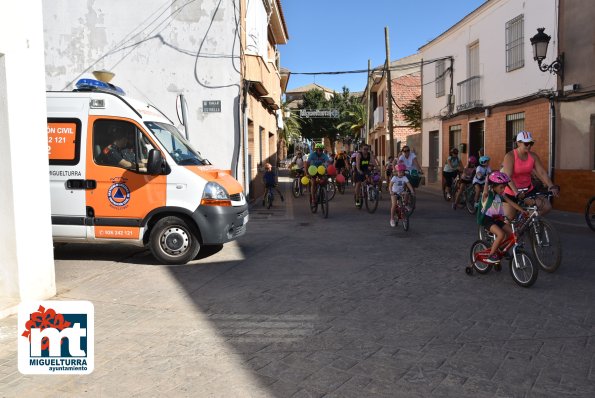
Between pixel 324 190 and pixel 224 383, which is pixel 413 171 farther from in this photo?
pixel 224 383

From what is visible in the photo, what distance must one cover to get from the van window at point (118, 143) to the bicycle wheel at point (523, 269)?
4.87 meters

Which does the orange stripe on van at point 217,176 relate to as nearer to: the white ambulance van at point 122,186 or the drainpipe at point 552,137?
the white ambulance van at point 122,186

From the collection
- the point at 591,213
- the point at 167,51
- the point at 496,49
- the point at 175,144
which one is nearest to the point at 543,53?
the point at 496,49

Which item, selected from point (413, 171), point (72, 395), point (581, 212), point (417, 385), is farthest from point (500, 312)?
point (581, 212)

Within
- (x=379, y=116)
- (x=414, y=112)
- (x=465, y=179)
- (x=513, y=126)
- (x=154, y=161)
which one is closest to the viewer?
(x=154, y=161)

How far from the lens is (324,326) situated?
4.72 m

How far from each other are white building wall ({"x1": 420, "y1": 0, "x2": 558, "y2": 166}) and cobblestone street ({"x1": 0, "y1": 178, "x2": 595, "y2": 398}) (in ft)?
26.9

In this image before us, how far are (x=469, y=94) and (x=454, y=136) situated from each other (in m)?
2.64

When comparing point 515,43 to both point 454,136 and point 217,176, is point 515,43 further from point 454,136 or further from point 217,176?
point 217,176

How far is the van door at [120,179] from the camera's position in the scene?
23.8 ft

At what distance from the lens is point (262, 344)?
431cm

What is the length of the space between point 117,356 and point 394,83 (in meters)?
34.2

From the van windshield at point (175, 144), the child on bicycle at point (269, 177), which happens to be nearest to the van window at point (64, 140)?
the van windshield at point (175, 144)

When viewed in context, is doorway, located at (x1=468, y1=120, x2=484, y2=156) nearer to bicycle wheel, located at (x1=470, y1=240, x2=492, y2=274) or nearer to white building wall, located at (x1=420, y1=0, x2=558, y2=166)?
white building wall, located at (x1=420, y1=0, x2=558, y2=166)
